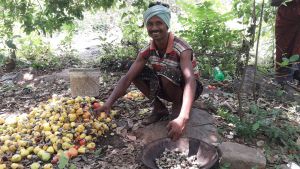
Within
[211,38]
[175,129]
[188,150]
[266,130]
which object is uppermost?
[211,38]

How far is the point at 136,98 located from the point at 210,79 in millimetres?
1300

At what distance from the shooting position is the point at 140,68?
339cm

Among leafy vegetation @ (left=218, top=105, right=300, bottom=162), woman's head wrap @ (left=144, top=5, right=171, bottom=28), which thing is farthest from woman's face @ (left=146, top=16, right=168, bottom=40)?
leafy vegetation @ (left=218, top=105, right=300, bottom=162)

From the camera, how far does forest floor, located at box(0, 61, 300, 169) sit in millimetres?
3053

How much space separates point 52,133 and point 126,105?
1053 mm

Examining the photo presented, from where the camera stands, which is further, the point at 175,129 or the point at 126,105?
the point at 126,105

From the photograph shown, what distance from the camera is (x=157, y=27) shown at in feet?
10.2

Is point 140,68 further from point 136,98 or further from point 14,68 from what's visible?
point 14,68

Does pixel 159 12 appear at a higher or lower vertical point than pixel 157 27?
higher

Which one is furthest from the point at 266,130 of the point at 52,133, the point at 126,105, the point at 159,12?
the point at 52,133

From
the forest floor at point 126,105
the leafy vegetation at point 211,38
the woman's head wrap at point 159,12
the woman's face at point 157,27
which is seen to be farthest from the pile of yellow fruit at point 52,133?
the leafy vegetation at point 211,38

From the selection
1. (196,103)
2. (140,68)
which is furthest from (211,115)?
(140,68)

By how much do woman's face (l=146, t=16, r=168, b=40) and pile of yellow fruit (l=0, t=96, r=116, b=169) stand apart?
0.91 metres

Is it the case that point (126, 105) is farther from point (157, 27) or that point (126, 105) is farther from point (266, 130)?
point (266, 130)
